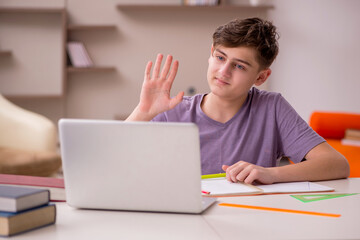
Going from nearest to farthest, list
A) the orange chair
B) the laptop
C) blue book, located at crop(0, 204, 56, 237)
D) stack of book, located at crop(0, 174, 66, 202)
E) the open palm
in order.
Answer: blue book, located at crop(0, 204, 56, 237), the laptop, stack of book, located at crop(0, 174, 66, 202), the open palm, the orange chair

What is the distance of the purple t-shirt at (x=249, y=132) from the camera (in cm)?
167

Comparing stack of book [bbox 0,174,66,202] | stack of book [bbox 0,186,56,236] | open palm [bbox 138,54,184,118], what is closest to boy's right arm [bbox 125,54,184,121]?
open palm [bbox 138,54,184,118]

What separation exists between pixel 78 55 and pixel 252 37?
2.78m

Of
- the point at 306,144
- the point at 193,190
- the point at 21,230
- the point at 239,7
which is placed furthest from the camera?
the point at 239,7

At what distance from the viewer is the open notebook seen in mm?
1188

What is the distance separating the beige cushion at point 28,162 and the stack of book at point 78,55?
1565mm

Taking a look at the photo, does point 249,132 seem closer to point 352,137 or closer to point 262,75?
point 262,75

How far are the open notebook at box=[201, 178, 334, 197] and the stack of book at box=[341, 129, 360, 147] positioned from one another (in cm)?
215

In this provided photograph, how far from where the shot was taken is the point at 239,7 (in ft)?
13.6

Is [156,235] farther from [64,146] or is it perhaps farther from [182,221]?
[64,146]

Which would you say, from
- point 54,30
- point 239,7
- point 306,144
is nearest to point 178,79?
point 239,7

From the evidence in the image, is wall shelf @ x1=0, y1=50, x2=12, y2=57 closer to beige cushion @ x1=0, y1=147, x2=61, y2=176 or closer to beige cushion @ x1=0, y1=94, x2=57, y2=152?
beige cushion @ x1=0, y1=94, x2=57, y2=152

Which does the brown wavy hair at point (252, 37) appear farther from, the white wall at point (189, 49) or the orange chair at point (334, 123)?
the white wall at point (189, 49)

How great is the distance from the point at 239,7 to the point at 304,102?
3.34 ft
